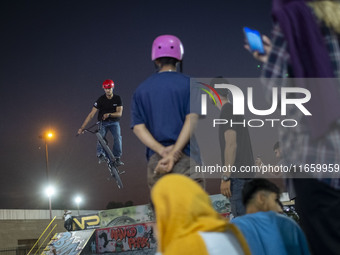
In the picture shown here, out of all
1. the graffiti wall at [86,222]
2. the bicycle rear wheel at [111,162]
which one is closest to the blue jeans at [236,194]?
the bicycle rear wheel at [111,162]

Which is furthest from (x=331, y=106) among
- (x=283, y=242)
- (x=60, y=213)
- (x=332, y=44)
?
(x=60, y=213)

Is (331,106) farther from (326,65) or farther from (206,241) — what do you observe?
(206,241)

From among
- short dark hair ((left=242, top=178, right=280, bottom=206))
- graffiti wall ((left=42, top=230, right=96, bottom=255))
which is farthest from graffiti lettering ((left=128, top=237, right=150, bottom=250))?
short dark hair ((left=242, top=178, right=280, bottom=206))

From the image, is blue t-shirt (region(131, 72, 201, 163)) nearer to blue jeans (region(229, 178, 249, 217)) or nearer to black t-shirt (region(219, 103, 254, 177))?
blue jeans (region(229, 178, 249, 217))

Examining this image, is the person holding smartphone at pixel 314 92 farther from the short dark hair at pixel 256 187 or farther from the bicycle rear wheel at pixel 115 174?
the bicycle rear wheel at pixel 115 174

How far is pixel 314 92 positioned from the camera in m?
2.31

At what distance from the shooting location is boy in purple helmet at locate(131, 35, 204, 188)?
372 centimetres

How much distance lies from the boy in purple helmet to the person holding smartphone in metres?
1.33

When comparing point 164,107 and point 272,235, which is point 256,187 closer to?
point 272,235

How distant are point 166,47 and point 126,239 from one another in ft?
71.1

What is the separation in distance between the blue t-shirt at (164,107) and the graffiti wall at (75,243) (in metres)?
20.5

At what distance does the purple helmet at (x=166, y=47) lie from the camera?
3.93m

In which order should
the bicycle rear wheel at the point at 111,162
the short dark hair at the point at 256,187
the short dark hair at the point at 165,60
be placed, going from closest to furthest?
the short dark hair at the point at 256,187, the short dark hair at the point at 165,60, the bicycle rear wheel at the point at 111,162

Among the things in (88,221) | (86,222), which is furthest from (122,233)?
(86,222)
